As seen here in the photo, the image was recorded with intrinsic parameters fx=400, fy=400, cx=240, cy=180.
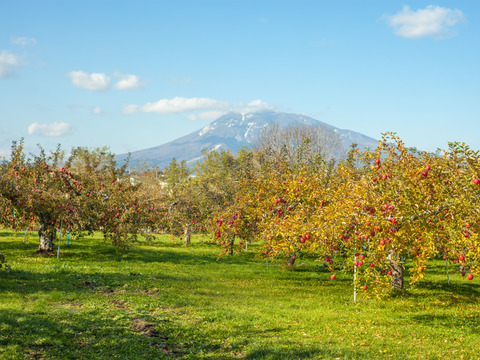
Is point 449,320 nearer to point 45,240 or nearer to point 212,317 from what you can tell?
point 212,317

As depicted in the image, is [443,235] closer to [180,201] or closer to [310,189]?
[310,189]

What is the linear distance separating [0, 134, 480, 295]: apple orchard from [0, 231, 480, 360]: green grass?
1749 millimetres

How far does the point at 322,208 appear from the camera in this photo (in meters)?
15.2

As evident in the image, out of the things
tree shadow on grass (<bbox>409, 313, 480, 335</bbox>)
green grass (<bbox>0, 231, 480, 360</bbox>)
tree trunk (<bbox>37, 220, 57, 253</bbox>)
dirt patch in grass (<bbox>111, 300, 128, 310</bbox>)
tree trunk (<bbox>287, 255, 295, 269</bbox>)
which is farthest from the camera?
tree trunk (<bbox>287, 255, 295, 269</bbox>)

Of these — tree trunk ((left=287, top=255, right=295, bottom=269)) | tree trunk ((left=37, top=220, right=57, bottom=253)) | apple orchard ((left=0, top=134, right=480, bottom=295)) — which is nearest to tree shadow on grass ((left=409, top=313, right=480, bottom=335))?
apple orchard ((left=0, top=134, right=480, bottom=295))

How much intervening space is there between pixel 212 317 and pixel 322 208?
565 cm

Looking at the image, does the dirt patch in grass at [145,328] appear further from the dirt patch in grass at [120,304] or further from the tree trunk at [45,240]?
the tree trunk at [45,240]

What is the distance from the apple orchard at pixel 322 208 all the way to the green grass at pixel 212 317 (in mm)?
1749

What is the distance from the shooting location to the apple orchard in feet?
38.8

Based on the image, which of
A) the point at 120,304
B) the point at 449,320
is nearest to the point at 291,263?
the point at 449,320

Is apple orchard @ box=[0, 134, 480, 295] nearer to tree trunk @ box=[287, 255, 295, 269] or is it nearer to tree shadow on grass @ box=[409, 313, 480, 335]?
tree trunk @ box=[287, 255, 295, 269]

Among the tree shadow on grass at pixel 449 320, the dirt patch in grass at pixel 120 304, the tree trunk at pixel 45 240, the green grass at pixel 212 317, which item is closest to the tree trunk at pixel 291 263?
the green grass at pixel 212 317

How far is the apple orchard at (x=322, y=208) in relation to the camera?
11.8 metres

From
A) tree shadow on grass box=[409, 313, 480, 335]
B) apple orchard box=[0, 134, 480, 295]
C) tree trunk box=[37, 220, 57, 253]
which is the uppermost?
apple orchard box=[0, 134, 480, 295]
